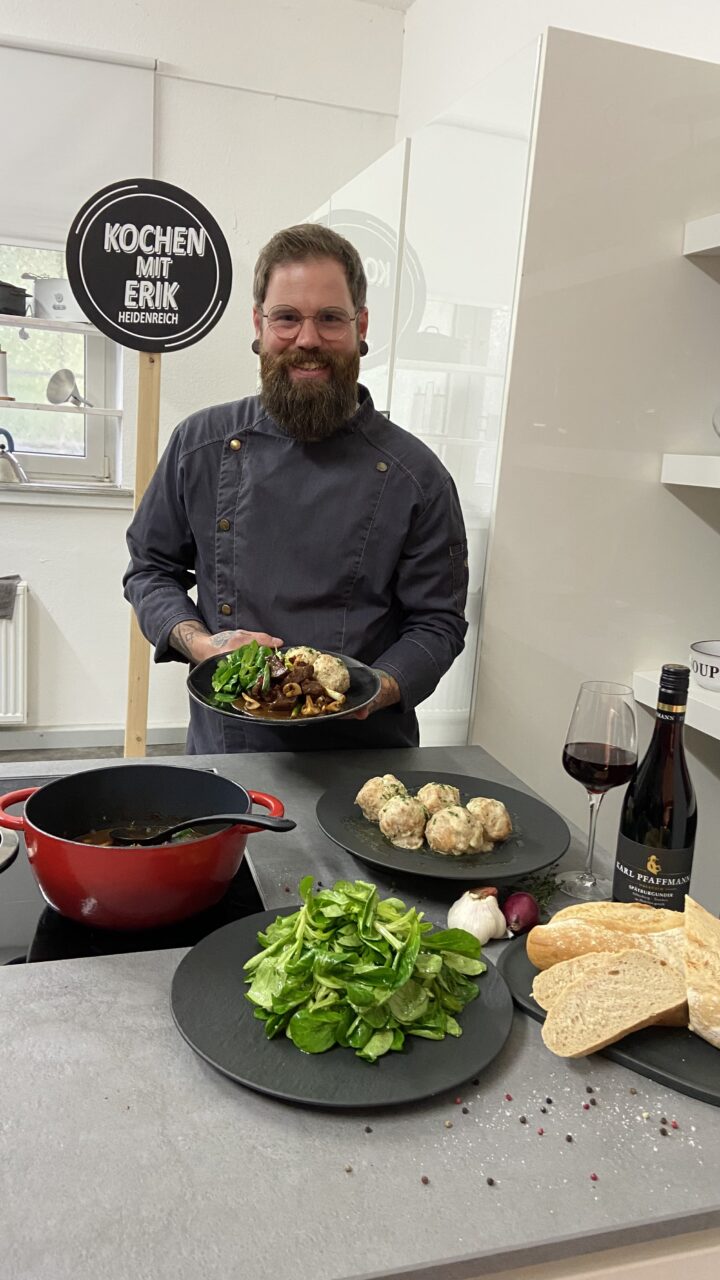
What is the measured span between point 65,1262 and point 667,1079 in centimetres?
45

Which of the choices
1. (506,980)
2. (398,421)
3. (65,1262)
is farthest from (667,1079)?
(398,421)

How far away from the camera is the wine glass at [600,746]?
109 cm

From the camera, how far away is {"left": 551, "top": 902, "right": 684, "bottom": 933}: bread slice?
862 mm

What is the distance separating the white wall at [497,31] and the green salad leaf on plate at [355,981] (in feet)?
7.52

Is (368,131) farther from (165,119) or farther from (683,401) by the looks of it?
(683,401)

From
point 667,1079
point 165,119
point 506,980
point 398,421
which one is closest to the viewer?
point 667,1079

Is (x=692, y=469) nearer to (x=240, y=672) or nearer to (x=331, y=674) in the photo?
(x=331, y=674)

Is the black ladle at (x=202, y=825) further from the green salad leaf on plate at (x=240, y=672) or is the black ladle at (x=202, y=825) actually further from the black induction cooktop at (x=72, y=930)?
the green salad leaf on plate at (x=240, y=672)

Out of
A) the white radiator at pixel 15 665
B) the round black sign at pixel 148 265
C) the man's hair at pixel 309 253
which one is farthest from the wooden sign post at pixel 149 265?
the white radiator at pixel 15 665

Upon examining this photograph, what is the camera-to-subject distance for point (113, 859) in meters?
0.86

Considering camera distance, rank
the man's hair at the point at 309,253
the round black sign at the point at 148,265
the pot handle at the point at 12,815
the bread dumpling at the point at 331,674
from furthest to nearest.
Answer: the round black sign at the point at 148,265 → the man's hair at the point at 309,253 → the bread dumpling at the point at 331,674 → the pot handle at the point at 12,815

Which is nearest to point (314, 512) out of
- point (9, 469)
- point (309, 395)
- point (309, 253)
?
point (309, 395)

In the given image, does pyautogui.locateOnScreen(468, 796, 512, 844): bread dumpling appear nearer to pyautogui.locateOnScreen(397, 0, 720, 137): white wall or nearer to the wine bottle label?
the wine bottle label

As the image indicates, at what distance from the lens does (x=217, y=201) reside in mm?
3998
